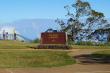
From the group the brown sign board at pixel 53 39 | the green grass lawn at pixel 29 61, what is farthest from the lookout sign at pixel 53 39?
the green grass lawn at pixel 29 61

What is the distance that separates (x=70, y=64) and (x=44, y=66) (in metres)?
1.53

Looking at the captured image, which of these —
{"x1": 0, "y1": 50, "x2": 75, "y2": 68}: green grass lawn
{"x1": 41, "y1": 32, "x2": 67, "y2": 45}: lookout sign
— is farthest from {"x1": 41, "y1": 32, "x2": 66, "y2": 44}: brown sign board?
{"x1": 0, "y1": 50, "x2": 75, "y2": 68}: green grass lawn

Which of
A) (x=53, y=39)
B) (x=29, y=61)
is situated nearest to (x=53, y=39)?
(x=53, y=39)

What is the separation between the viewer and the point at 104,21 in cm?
5534

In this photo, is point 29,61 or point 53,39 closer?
point 29,61

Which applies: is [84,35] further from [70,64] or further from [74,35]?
[70,64]

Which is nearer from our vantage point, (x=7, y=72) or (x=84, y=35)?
(x=7, y=72)

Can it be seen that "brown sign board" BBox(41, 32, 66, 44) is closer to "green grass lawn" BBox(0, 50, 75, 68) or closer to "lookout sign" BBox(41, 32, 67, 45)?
"lookout sign" BBox(41, 32, 67, 45)

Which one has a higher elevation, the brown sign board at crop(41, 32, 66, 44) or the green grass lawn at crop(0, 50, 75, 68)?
the brown sign board at crop(41, 32, 66, 44)

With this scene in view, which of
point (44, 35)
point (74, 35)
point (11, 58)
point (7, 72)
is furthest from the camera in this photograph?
point (74, 35)

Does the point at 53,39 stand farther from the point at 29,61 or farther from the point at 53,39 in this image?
the point at 29,61

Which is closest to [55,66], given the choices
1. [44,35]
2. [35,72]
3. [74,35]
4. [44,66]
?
[44,66]

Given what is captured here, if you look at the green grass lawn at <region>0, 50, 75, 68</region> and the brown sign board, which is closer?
the green grass lawn at <region>0, 50, 75, 68</region>

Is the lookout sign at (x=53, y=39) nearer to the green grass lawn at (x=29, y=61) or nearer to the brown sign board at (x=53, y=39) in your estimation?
the brown sign board at (x=53, y=39)
